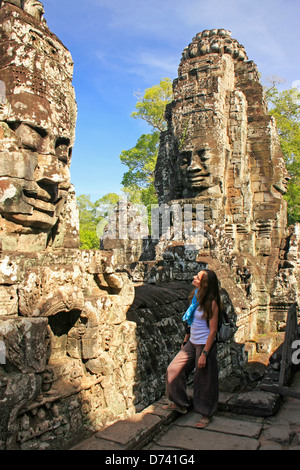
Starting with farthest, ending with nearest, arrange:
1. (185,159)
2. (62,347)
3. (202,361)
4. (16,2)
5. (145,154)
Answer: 1. (145,154)
2. (185,159)
3. (16,2)
4. (62,347)
5. (202,361)

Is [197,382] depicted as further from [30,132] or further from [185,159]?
[185,159]

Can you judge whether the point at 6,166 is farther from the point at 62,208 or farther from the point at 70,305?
the point at 70,305

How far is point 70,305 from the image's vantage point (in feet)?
10.1

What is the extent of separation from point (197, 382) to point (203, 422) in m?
0.30

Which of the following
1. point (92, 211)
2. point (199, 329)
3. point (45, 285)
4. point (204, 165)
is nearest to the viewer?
point (45, 285)

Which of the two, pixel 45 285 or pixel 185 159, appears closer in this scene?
pixel 45 285

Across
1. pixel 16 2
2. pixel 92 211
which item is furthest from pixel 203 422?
pixel 92 211

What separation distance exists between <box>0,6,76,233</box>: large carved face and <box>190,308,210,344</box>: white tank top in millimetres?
1502

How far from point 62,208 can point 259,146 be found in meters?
8.17

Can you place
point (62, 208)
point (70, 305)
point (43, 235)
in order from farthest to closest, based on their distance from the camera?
point (62, 208) → point (43, 235) → point (70, 305)

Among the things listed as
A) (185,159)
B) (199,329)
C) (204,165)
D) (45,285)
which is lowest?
(199,329)

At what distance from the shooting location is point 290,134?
20.1 meters

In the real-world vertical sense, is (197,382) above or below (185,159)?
below
